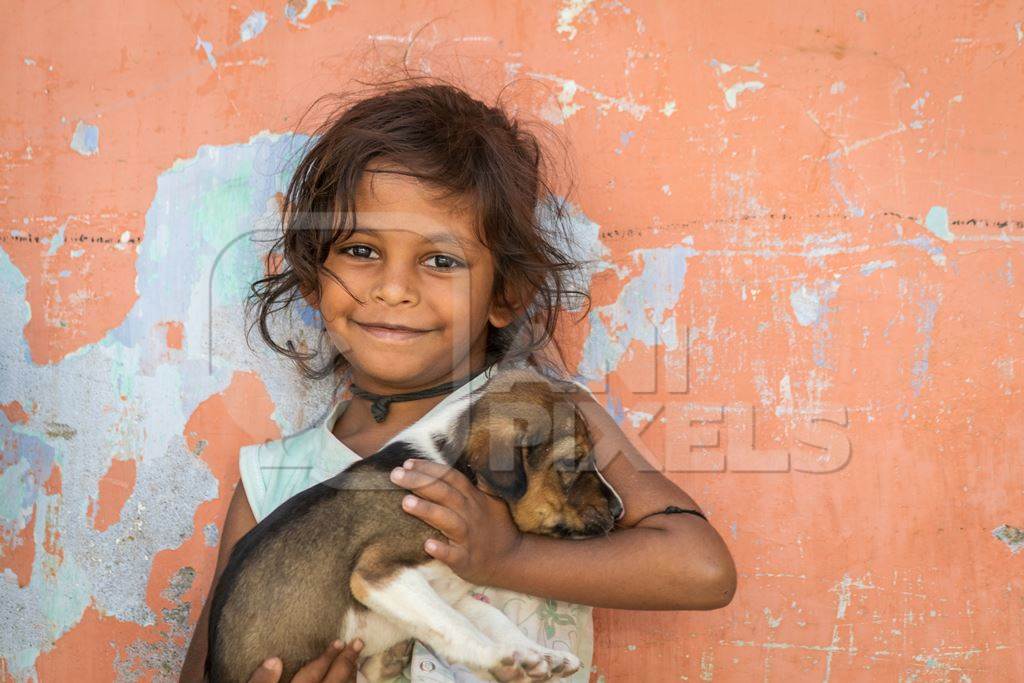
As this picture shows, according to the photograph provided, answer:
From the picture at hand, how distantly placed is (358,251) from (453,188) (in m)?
0.31

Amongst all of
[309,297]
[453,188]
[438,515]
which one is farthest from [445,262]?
[438,515]

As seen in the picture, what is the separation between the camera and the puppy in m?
2.04

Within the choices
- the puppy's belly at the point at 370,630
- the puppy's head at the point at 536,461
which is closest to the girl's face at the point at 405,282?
the puppy's head at the point at 536,461

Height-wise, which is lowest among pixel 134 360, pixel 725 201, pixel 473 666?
pixel 473 666

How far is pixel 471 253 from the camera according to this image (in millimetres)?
2473

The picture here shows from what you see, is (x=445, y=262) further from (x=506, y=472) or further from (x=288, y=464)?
(x=288, y=464)

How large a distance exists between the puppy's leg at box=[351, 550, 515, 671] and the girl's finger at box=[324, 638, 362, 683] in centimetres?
11

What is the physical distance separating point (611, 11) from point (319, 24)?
903 millimetres

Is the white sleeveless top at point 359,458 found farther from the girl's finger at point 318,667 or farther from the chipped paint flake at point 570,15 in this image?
the chipped paint flake at point 570,15

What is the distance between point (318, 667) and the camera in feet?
6.80

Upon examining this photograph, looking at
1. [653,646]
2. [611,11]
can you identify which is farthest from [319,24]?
[653,646]

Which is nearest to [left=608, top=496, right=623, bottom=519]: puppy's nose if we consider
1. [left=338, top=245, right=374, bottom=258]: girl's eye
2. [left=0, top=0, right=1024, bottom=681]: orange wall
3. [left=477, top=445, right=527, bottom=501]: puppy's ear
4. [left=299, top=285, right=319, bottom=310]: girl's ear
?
[left=477, top=445, right=527, bottom=501]: puppy's ear

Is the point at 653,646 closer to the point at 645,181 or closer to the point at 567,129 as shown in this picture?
the point at 645,181

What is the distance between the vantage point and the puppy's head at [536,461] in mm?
2182
